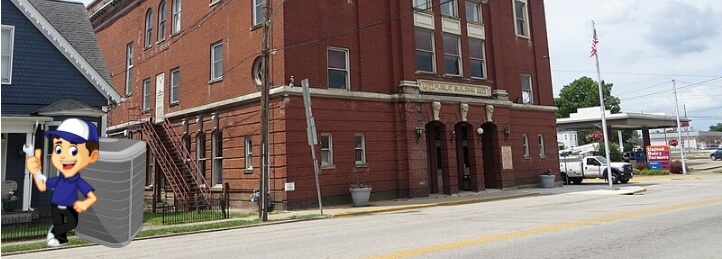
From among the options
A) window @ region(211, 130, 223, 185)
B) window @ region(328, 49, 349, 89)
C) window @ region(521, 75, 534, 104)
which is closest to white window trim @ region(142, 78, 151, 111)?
window @ region(211, 130, 223, 185)

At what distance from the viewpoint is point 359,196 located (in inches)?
806

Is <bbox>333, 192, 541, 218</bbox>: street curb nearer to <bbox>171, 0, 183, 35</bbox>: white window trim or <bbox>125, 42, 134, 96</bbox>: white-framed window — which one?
<bbox>171, 0, 183, 35</bbox>: white window trim

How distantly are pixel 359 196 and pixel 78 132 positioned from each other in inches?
729

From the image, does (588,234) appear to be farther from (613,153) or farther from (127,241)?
(613,153)

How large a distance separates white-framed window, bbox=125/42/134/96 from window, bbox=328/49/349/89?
16.8 meters

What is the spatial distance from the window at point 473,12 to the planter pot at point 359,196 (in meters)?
13.0

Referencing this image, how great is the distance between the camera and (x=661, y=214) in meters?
13.7

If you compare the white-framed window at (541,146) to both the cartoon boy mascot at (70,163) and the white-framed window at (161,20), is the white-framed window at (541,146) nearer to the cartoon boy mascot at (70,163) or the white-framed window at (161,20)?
the white-framed window at (161,20)

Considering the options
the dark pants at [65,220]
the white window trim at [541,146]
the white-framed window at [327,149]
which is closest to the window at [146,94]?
the white-framed window at [327,149]

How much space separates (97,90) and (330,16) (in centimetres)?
Answer: 1005

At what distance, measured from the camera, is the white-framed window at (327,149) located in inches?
822

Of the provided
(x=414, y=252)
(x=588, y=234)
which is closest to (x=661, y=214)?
(x=588, y=234)

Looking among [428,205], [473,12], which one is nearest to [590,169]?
[473,12]

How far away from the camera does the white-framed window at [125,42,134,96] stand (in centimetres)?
3189
